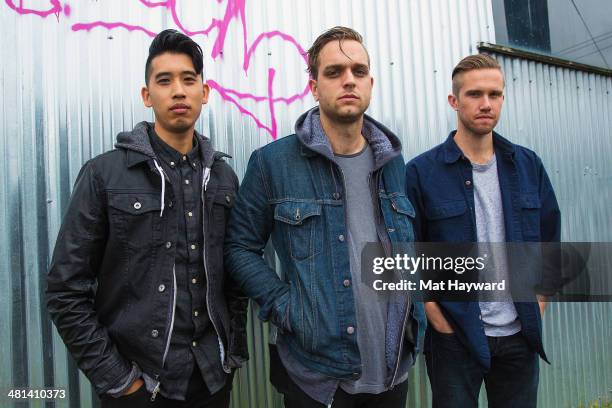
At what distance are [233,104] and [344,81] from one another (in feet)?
3.40

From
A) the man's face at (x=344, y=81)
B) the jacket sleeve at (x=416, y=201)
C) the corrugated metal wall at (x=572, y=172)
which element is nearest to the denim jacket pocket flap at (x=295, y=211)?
the man's face at (x=344, y=81)

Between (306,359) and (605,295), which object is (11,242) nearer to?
(306,359)

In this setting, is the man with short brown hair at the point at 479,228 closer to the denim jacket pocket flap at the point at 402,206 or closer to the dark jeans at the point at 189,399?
the denim jacket pocket flap at the point at 402,206

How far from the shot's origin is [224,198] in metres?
2.15

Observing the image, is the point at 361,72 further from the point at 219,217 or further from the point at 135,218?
the point at 135,218

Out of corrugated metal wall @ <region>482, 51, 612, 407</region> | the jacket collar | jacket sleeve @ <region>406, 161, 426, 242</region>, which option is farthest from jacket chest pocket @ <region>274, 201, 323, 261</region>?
corrugated metal wall @ <region>482, 51, 612, 407</region>

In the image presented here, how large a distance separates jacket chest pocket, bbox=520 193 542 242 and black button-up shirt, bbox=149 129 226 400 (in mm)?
1735

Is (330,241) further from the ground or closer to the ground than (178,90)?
closer to the ground

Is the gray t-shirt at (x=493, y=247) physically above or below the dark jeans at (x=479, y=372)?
above

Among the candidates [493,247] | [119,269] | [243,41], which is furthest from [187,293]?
[243,41]

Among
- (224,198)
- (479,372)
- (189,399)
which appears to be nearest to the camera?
(189,399)

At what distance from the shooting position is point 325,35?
222 centimetres

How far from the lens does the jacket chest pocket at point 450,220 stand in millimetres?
2475

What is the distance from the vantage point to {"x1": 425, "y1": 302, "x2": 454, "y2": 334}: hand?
246cm
